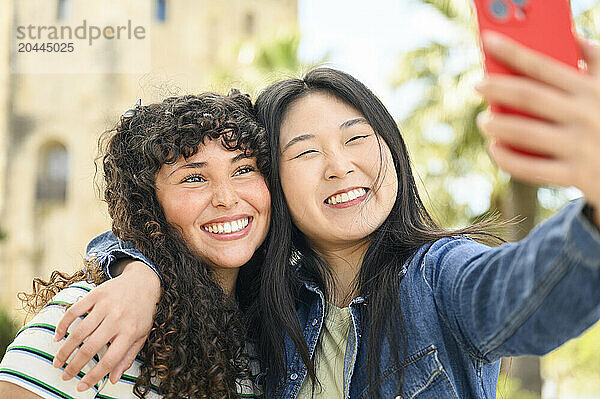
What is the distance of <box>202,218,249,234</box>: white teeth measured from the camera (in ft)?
8.04

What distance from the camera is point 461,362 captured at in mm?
1936

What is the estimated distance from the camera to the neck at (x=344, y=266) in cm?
248

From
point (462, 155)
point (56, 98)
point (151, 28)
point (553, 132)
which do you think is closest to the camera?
point (553, 132)

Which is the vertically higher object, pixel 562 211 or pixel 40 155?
pixel 562 211

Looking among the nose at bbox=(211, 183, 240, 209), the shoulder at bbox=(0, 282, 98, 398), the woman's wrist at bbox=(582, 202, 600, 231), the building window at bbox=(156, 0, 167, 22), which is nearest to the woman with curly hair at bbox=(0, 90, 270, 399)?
the nose at bbox=(211, 183, 240, 209)

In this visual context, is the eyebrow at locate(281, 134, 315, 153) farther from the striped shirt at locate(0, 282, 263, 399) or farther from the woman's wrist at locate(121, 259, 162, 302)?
the striped shirt at locate(0, 282, 263, 399)

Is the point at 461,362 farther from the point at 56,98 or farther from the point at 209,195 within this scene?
the point at 56,98

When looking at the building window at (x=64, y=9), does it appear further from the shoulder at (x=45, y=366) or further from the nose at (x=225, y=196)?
the shoulder at (x=45, y=366)

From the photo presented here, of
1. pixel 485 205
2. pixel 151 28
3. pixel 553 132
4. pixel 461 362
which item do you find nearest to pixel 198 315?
pixel 461 362

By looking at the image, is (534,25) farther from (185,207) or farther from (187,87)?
(187,87)

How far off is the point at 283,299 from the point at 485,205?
971 centimetres

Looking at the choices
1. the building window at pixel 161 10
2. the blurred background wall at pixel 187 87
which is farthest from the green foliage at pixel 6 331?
the building window at pixel 161 10

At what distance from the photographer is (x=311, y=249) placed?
2.62 m

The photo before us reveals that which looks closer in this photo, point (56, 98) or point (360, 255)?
point (360, 255)
